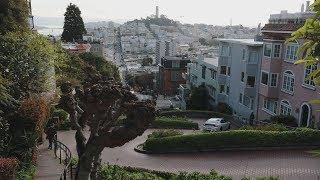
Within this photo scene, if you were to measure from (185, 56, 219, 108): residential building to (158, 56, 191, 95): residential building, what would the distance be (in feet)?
47.0

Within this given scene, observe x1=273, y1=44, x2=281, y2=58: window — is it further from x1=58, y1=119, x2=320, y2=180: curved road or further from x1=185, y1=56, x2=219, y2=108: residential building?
x1=185, y1=56, x2=219, y2=108: residential building

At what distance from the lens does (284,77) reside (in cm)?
3120

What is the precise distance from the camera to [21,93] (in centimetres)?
1767

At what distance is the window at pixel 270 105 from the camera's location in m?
32.9

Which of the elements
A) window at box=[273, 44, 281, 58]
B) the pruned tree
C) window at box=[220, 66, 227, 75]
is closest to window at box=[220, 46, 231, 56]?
window at box=[220, 66, 227, 75]

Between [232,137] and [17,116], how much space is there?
37.8 feet

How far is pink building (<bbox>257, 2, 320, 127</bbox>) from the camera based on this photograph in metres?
28.7

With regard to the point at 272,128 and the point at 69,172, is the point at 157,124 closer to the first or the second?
the point at 272,128

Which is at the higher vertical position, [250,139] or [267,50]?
[267,50]

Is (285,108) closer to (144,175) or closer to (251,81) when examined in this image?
(251,81)

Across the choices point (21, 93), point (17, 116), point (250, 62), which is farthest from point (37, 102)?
point (250, 62)

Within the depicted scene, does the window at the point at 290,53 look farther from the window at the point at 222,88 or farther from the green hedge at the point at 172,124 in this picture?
the window at the point at 222,88

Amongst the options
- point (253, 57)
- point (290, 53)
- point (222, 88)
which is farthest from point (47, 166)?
point (222, 88)

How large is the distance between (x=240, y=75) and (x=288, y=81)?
8198 mm
